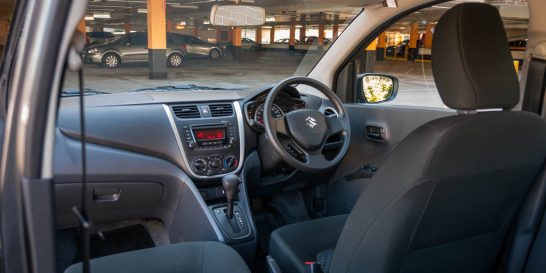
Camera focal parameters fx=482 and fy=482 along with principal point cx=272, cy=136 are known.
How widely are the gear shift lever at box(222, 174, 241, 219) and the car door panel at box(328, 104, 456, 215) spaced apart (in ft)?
3.09

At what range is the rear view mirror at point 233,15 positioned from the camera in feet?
8.11

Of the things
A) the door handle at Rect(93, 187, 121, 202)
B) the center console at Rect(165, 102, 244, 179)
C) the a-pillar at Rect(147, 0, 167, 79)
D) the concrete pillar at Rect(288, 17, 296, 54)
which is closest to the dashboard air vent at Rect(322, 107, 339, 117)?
the center console at Rect(165, 102, 244, 179)

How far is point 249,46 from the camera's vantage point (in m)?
4.47

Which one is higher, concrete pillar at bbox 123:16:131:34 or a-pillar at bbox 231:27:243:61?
concrete pillar at bbox 123:16:131:34

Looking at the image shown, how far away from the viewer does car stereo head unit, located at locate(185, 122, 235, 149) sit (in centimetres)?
254

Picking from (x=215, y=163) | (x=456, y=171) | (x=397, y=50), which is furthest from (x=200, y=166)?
(x=397, y=50)

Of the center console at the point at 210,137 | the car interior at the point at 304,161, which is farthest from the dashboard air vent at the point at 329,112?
the center console at the point at 210,137

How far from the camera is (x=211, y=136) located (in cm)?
261

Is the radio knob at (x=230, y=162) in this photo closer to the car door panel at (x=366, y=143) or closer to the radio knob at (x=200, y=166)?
the radio knob at (x=200, y=166)

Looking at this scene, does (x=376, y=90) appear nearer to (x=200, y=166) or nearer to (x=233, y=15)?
(x=233, y=15)


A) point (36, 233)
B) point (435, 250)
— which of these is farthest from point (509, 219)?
point (36, 233)

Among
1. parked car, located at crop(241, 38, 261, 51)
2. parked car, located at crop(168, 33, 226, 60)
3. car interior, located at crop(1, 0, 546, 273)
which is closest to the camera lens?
car interior, located at crop(1, 0, 546, 273)

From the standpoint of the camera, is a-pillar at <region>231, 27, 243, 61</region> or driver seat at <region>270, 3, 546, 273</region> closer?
driver seat at <region>270, 3, 546, 273</region>

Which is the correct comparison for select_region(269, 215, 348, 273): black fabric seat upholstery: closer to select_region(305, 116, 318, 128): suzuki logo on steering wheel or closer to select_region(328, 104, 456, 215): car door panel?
select_region(305, 116, 318, 128): suzuki logo on steering wheel
